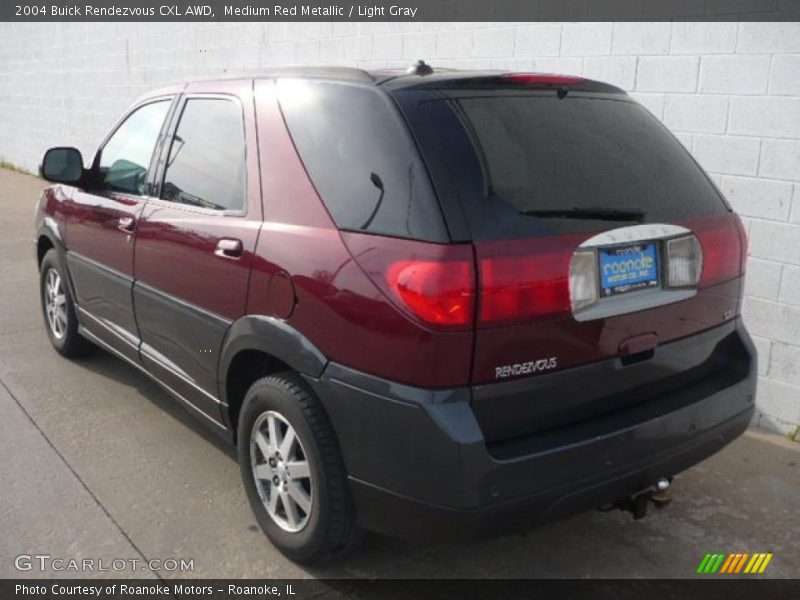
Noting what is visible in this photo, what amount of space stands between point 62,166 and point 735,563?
12.9 ft

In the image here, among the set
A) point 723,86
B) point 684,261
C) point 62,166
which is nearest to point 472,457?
point 684,261

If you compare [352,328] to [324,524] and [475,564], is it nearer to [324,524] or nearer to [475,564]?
[324,524]

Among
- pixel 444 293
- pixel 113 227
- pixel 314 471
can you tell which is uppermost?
pixel 444 293

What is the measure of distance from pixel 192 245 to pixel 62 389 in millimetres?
1975

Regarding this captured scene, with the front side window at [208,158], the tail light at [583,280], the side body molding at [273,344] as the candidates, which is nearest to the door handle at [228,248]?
the front side window at [208,158]

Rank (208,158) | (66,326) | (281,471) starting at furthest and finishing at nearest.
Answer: (66,326)
(208,158)
(281,471)

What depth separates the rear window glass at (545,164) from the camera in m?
2.45

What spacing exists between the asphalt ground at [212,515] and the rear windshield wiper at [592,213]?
1192 mm

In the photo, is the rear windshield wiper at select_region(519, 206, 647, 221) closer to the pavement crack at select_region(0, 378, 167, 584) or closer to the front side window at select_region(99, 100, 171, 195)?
the pavement crack at select_region(0, 378, 167, 584)

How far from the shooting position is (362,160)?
8.70ft

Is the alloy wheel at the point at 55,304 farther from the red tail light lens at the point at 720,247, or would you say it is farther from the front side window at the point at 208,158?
the red tail light lens at the point at 720,247

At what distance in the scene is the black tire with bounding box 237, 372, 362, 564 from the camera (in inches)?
106

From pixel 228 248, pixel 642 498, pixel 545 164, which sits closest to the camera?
pixel 545 164

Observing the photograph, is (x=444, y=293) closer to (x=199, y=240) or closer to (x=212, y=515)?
(x=199, y=240)
